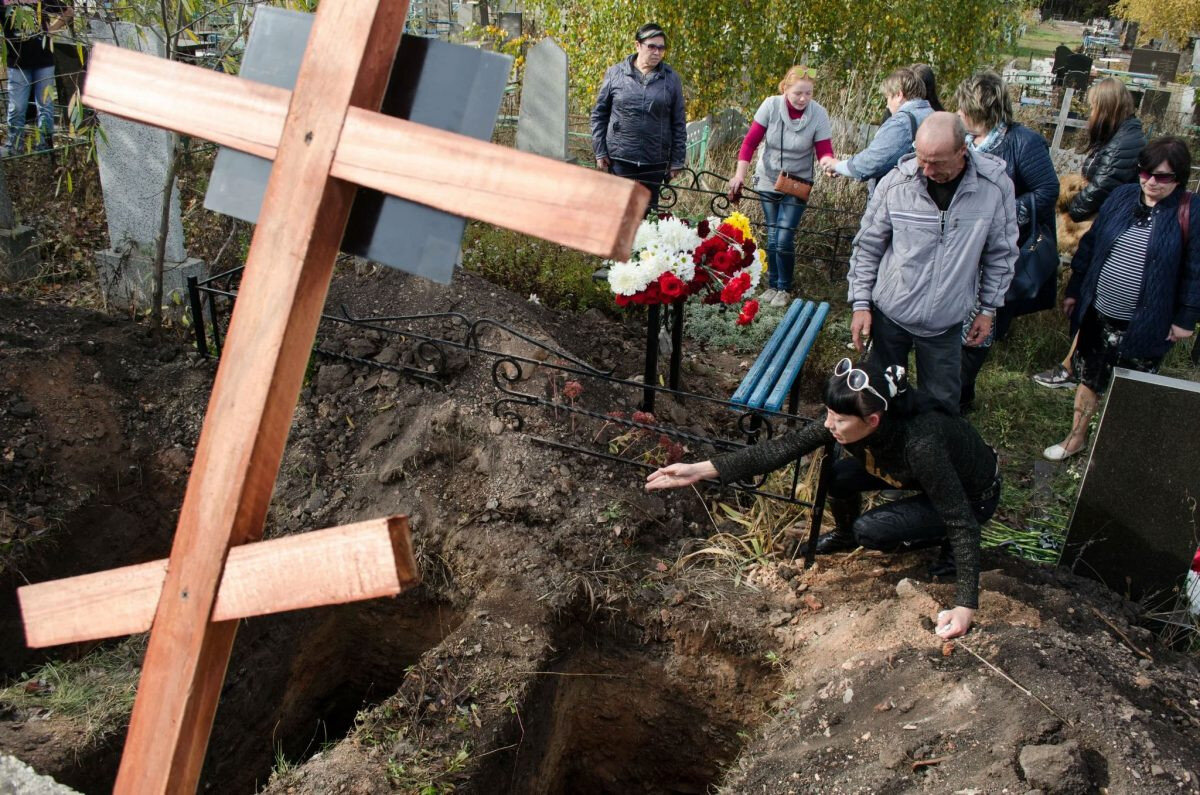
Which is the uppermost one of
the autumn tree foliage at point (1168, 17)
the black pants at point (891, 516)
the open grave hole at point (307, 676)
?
the autumn tree foliage at point (1168, 17)

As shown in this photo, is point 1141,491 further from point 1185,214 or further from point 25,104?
point 25,104

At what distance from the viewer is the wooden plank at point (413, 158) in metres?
1.41

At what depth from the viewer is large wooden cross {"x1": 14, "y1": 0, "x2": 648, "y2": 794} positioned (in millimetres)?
1529

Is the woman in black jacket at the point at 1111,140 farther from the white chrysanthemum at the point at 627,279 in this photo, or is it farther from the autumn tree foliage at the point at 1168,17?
the autumn tree foliage at the point at 1168,17

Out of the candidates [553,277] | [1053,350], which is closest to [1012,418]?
[1053,350]

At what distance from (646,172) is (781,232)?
1055 mm

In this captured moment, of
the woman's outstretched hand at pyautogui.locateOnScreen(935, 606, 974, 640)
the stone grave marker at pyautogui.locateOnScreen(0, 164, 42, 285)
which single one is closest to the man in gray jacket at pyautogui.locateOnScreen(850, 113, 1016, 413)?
the woman's outstretched hand at pyautogui.locateOnScreen(935, 606, 974, 640)

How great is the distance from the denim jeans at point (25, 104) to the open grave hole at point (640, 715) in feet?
15.4

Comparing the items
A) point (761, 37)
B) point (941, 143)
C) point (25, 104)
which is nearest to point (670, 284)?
point (941, 143)

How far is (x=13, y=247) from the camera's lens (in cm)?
561

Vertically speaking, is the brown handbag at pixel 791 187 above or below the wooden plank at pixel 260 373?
above

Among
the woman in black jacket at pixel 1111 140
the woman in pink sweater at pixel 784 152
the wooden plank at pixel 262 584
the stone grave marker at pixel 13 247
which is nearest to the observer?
the wooden plank at pixel 262 584

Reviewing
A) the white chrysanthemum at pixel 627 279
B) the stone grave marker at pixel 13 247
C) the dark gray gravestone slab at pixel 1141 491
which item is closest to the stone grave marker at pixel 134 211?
the stone grave marker at pixel 13 247

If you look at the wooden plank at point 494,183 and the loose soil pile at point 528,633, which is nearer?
the wooden plank at point 494,183
